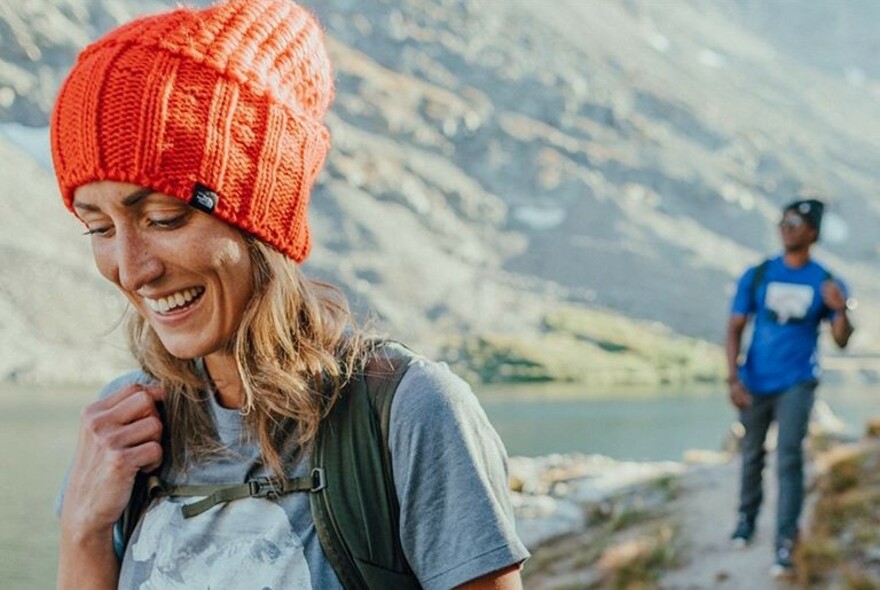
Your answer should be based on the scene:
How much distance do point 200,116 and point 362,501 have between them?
0.68 metres

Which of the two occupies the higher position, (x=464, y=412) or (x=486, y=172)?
(x=464, y=412)

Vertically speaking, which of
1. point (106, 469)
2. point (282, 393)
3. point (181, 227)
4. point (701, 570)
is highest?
point (181, 227)

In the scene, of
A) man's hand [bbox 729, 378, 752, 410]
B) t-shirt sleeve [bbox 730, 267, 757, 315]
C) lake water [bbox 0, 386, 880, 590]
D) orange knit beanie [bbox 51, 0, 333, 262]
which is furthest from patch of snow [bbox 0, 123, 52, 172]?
orange knit beanie [bbox 51, 0, 333, 262]

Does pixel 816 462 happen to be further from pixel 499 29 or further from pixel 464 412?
pixel 499 29

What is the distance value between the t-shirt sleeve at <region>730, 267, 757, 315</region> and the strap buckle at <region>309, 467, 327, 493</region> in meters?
6.26

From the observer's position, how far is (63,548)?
196 centimetres

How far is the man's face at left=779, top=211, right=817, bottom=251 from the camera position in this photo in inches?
287

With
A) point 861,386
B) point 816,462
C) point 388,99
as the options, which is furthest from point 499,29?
point 816,462

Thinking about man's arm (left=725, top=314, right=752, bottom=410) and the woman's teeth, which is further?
man's arm (left=725, top=314, right=752, bottom=410)

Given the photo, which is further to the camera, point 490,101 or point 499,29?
point 499,29

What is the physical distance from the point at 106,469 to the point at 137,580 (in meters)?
0.20

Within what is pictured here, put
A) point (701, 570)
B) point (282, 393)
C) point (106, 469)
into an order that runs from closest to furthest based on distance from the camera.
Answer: point (282, 393)
point (106, 469)
point (701, 570)

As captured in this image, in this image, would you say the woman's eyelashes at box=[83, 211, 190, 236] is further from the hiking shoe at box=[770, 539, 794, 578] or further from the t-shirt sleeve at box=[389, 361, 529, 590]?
the hiking shoe at box=[770, 539, 794, 578]

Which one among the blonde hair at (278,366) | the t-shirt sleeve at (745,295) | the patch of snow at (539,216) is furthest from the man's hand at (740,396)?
the patch of snow at (539,216)
